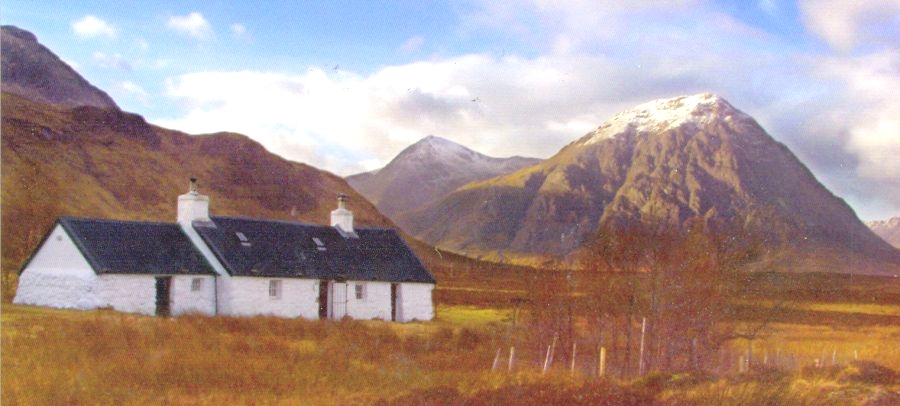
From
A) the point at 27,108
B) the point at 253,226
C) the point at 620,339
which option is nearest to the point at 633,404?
the point at 620,339

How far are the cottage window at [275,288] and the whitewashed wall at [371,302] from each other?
12.8 feet

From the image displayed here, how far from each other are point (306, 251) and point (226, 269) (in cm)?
535

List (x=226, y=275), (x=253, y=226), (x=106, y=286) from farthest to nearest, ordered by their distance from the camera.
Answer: (x=253, y=226)
(x=226, y=275)
(x=106, y=286)

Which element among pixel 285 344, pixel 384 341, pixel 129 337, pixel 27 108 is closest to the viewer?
pixel 129 337

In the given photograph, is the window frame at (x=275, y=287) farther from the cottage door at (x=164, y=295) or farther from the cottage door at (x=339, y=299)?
the cottage door at (x=164, y=295)

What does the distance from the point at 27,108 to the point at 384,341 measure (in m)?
137

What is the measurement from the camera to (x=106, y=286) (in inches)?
1538

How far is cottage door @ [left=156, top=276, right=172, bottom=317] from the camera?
1623 inches

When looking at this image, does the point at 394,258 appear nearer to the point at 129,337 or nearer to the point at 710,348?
the point at 710,348

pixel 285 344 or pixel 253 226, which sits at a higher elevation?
pixel 253 226

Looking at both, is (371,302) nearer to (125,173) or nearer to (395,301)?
(395,301)

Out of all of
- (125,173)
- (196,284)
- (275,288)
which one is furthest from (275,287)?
(125,173)

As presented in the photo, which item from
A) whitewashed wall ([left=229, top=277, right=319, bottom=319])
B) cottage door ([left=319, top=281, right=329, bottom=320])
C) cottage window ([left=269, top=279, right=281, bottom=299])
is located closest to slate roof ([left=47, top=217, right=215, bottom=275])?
whitewashed wall ([left=229, top=277, right=319, bottom=319])

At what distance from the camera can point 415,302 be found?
49906 millimetres
